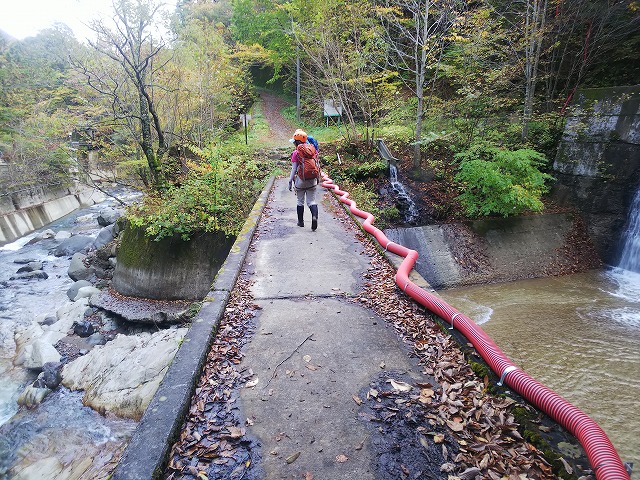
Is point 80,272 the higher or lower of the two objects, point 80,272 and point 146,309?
the lower

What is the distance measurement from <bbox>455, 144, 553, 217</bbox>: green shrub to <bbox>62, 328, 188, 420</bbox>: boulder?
8.18 m

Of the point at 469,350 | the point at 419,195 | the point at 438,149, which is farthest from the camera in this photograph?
the point at 438,149

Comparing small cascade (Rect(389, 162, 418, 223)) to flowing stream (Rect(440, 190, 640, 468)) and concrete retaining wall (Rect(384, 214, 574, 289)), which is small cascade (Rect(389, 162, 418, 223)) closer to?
concrete retaining wall (Rect(384, 214, 574, 289))

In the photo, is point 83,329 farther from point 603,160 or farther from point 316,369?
point 603,160

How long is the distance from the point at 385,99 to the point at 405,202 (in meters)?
5.23

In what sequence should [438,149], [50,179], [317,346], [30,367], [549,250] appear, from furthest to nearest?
[50,179] < [438,149] < [549,250] < [30,367] < [317,346]

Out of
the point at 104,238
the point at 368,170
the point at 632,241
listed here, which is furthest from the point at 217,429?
the point at 104,238

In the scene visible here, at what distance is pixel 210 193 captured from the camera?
862 centimetres

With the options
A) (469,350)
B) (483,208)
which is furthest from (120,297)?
(483,208)

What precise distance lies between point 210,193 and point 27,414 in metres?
5.84

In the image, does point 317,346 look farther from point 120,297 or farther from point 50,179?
point 50,179

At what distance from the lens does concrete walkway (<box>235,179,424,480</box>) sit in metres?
2.28

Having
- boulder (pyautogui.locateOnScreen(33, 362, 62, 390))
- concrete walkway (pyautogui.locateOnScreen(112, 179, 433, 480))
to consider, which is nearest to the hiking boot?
concrete walkway (pyautogui.locateOnScreen(112, 179, 433, 480))

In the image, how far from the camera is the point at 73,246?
1547 centimetres
